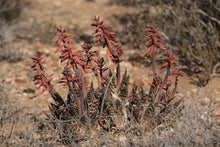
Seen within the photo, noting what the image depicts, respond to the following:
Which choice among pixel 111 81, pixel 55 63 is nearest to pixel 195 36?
pixel 111 81

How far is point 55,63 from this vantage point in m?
4.93

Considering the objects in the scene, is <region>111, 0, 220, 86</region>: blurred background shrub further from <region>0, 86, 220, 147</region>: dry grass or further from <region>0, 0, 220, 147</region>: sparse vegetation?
<region>0, 86, 220, 147</region>: dry grass

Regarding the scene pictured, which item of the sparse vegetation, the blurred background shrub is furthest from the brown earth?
the blurred background shrub

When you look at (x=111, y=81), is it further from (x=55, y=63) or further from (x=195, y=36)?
(x=55, y=63)

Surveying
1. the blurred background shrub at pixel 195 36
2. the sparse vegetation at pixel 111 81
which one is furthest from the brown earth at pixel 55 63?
the blurred background shrub at pixel 195 36

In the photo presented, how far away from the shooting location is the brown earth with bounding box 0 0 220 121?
3750 millimetres

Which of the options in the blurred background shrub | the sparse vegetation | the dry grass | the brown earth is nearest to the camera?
the dry grass

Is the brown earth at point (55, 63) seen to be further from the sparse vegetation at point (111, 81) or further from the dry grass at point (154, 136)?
the dry grass at point (154, 136)

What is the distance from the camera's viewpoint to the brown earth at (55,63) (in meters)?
3.75

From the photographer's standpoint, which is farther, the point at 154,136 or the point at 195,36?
the point at 195,36

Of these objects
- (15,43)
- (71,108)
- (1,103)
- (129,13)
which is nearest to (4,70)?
(15,43)

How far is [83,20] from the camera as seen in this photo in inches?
271

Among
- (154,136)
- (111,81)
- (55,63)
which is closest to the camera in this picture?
(154,136)

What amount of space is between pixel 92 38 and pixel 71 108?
328 centimetres
